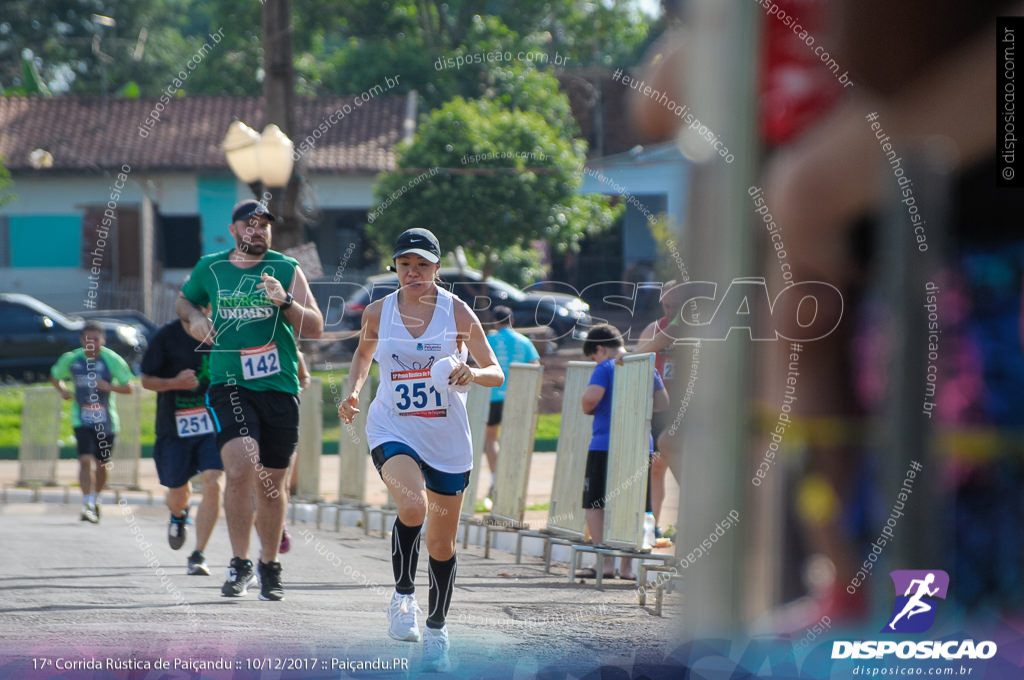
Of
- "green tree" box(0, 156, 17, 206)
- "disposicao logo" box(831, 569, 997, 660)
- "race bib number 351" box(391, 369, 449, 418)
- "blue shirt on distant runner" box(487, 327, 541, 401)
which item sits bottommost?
"disposicao logo" box(831, 569, 997, 660)

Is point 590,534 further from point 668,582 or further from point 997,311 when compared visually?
point 997,311

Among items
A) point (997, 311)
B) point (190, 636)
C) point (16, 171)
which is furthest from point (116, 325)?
point (997, 311)

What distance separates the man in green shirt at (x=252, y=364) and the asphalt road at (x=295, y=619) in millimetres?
428

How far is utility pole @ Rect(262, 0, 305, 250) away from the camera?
840cm

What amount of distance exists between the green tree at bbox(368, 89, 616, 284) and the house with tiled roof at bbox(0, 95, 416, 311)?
0.75 metres

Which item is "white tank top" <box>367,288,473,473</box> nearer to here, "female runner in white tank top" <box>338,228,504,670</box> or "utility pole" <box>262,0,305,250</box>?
"female runner in white tank top" <box>338,228,504,670</box>

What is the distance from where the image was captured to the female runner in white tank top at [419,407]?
4773 mm

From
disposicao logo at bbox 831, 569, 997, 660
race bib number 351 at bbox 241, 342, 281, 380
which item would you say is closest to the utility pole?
race bib number 351 at bbox 241, 342, 281, 380

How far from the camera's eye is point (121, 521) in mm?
→ 11023

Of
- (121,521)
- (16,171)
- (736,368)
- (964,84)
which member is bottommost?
(121,521)

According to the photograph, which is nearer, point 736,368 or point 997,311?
point 736,368

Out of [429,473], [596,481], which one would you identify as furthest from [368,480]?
[429,473]

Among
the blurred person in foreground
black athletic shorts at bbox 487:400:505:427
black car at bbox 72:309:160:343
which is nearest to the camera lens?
the blurred person in foreground

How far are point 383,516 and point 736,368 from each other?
319 inches
